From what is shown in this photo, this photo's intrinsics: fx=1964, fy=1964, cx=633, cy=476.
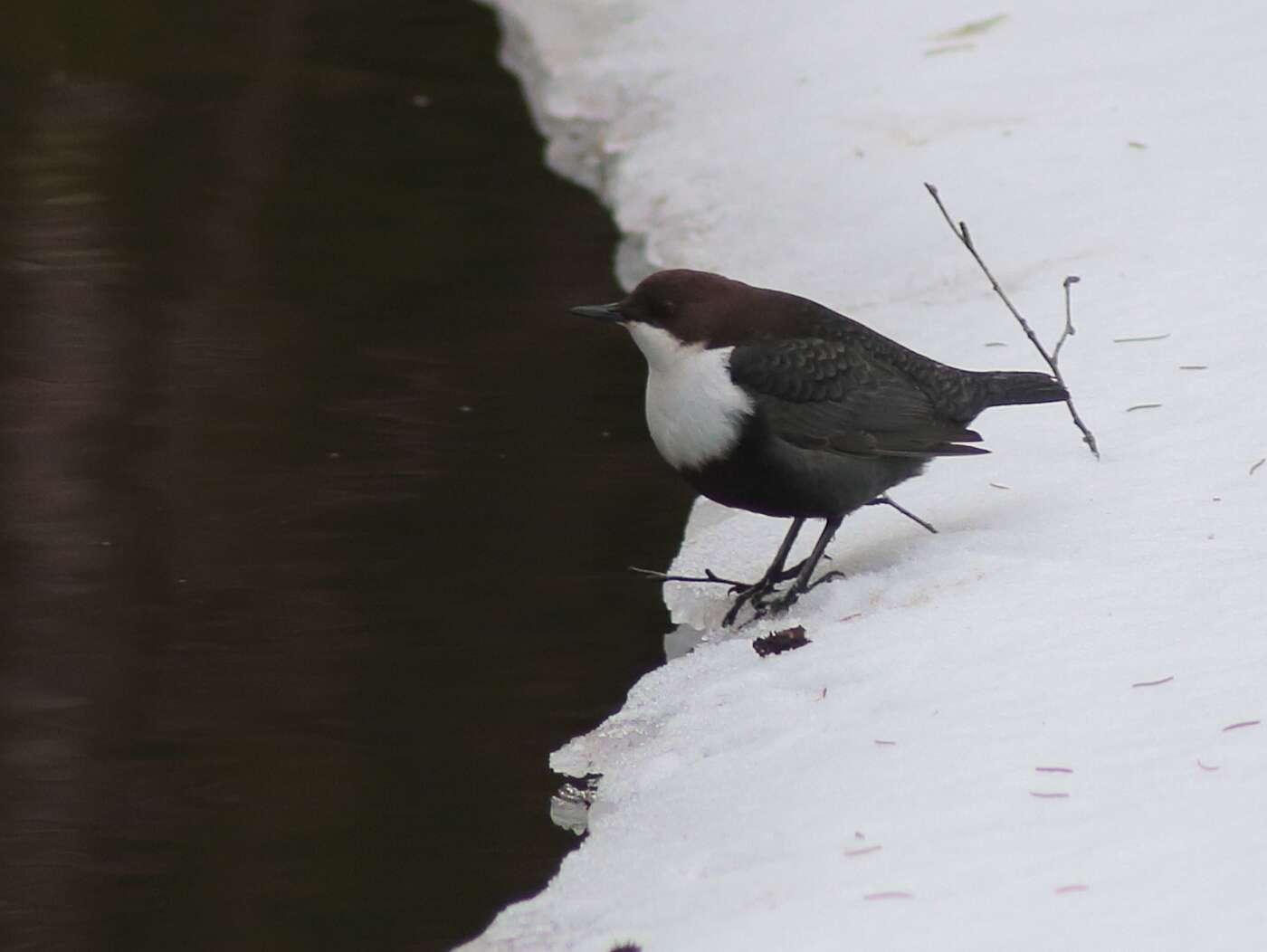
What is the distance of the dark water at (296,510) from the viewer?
150 inches

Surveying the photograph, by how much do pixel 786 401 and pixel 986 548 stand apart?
1.65 feet

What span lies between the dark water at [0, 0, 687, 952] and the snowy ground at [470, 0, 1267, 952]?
39 centimetres

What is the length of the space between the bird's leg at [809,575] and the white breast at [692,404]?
33 cm

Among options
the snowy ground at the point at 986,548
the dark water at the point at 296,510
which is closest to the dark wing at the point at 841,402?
the snowy ground at the point at 986,548

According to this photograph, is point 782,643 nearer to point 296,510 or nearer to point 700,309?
point 700,309

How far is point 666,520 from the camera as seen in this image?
5.38m

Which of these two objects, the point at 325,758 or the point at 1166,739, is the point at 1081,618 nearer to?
the point at 1166,739

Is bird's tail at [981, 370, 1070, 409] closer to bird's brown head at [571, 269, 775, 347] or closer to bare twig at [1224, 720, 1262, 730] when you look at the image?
bird's brown head at [571, 269, 775, 347]

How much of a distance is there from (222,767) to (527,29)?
18.6 ft

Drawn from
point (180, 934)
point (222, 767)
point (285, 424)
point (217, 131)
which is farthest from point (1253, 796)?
point (217, 131)

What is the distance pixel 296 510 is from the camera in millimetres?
5266

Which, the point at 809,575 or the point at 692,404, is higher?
the point at 692,404

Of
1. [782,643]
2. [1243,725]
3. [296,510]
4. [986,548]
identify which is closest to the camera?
[1243,725]

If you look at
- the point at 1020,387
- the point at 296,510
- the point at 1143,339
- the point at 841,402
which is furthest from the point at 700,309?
the point at 296,510
